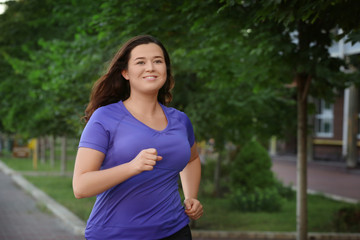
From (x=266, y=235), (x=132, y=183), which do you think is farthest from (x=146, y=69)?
(x=266, y=235)

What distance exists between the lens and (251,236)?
29.8 ft

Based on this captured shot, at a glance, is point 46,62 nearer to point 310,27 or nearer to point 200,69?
point 200,69

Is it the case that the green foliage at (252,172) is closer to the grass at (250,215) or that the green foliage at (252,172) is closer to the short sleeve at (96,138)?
the grass at (250,215)

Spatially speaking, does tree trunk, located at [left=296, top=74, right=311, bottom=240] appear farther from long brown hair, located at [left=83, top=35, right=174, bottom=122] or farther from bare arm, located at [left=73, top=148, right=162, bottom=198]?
bare arm, located at [left=73, top=148, right=162, bottom=198]

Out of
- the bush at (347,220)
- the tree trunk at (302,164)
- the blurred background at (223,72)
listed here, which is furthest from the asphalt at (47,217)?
the tree trunk at (302,164)

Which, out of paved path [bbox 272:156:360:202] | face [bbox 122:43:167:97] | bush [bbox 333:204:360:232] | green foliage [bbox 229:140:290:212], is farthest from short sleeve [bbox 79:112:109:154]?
paved path [bbox 272:156:360:202]

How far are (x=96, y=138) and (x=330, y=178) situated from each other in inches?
829

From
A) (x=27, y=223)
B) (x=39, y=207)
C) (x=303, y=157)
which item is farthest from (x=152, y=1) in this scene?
(x=39, y=207)

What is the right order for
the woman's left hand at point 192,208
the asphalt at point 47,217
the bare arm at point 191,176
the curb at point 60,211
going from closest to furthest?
the woman's left hand at point 192,208, the bare arm at point 191,176, the asphalt at point 47,217, the curb at point 60,211

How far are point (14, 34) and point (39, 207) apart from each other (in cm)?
474

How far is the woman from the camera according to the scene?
7.06 feet

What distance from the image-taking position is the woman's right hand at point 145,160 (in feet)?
6.77

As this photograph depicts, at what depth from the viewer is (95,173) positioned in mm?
2131

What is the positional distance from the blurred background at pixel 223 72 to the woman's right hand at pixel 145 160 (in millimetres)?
1081
